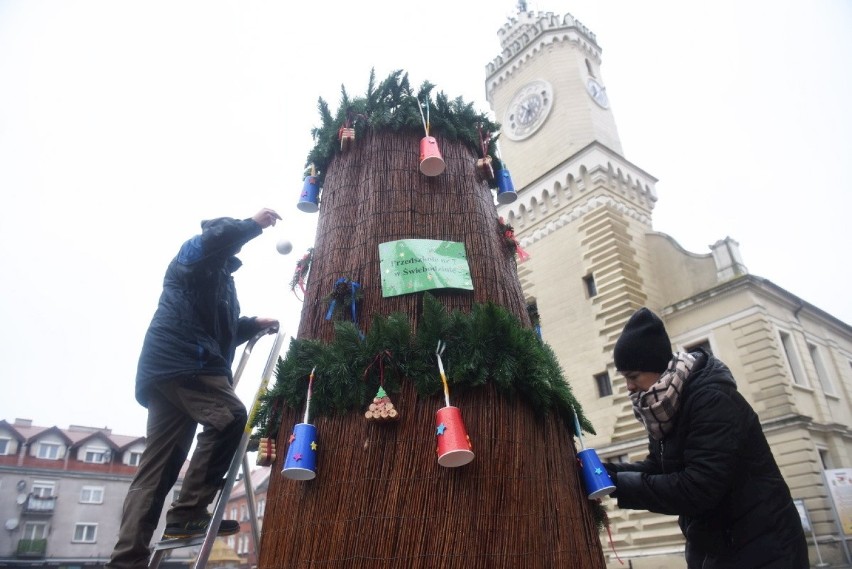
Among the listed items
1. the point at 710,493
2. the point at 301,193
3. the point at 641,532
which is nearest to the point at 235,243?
the point at 301,193

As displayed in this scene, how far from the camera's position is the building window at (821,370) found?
2019cm

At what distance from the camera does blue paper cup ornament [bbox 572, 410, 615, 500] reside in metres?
2.59

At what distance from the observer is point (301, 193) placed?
4.07 meters

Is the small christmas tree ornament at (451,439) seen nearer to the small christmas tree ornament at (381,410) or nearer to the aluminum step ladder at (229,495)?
the small christmas tree ornament at (381,410)

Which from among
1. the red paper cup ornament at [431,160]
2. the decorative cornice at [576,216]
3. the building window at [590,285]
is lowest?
the red paper cup ornament at [431,160]

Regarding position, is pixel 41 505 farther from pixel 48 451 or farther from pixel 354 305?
pixel 354 305

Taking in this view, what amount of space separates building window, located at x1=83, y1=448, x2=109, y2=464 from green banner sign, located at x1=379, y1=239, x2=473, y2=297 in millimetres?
43897

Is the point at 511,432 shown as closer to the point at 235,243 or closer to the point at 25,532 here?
the point at 235,243

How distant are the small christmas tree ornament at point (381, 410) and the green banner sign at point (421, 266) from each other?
0.67 metres

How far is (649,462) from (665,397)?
592 millimetres

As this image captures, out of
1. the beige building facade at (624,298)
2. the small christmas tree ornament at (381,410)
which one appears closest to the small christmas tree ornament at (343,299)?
the small christmas tree ornament at (381,410)

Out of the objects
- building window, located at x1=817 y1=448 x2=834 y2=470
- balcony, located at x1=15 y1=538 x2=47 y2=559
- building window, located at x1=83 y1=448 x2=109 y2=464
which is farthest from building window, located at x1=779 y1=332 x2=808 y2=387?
balcony, located at x1=15 y1=538 x2=47 y2=559

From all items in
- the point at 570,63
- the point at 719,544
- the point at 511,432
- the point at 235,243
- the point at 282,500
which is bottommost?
the point at 719,544

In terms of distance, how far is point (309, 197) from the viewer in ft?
13.2
